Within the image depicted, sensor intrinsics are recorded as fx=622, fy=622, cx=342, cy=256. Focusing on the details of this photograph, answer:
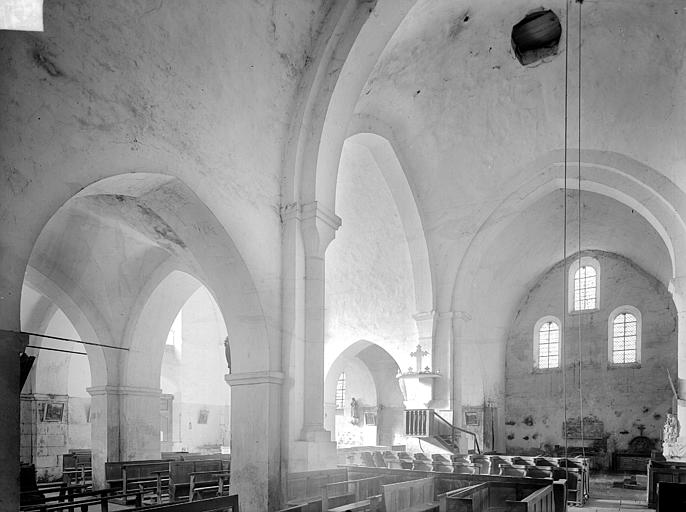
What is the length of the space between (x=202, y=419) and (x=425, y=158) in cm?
1270

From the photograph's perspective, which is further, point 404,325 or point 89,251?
point 404,325

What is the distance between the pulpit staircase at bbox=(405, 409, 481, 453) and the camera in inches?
531

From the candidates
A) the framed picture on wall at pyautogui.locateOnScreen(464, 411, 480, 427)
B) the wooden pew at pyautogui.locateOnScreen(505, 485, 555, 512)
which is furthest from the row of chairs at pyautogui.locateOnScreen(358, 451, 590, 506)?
the framed picture on wall at pyautogui.locateOnScreen(464, 411, 480, 427)

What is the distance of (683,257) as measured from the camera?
11750mm

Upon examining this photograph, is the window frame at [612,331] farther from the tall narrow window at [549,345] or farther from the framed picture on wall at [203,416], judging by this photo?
the framed picture on wall at [203,416]

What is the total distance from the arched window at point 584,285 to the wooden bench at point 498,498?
1453cm

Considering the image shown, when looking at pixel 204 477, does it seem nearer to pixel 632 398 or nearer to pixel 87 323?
pixel 87 323

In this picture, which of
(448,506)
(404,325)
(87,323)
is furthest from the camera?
(404,325)

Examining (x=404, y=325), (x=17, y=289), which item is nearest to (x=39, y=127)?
(x=17, y=289)

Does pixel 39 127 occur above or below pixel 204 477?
above

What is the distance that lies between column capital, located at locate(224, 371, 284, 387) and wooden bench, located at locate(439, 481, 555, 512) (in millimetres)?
2626

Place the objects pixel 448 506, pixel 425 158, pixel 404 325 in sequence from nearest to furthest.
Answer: pixel 448 506, pixel 425 158, pixel 404 325

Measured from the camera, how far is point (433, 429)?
1355cm

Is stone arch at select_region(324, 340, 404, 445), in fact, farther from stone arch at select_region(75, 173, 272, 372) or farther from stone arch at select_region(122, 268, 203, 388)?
stone arch at select_region(75, 173, 272, 372)
